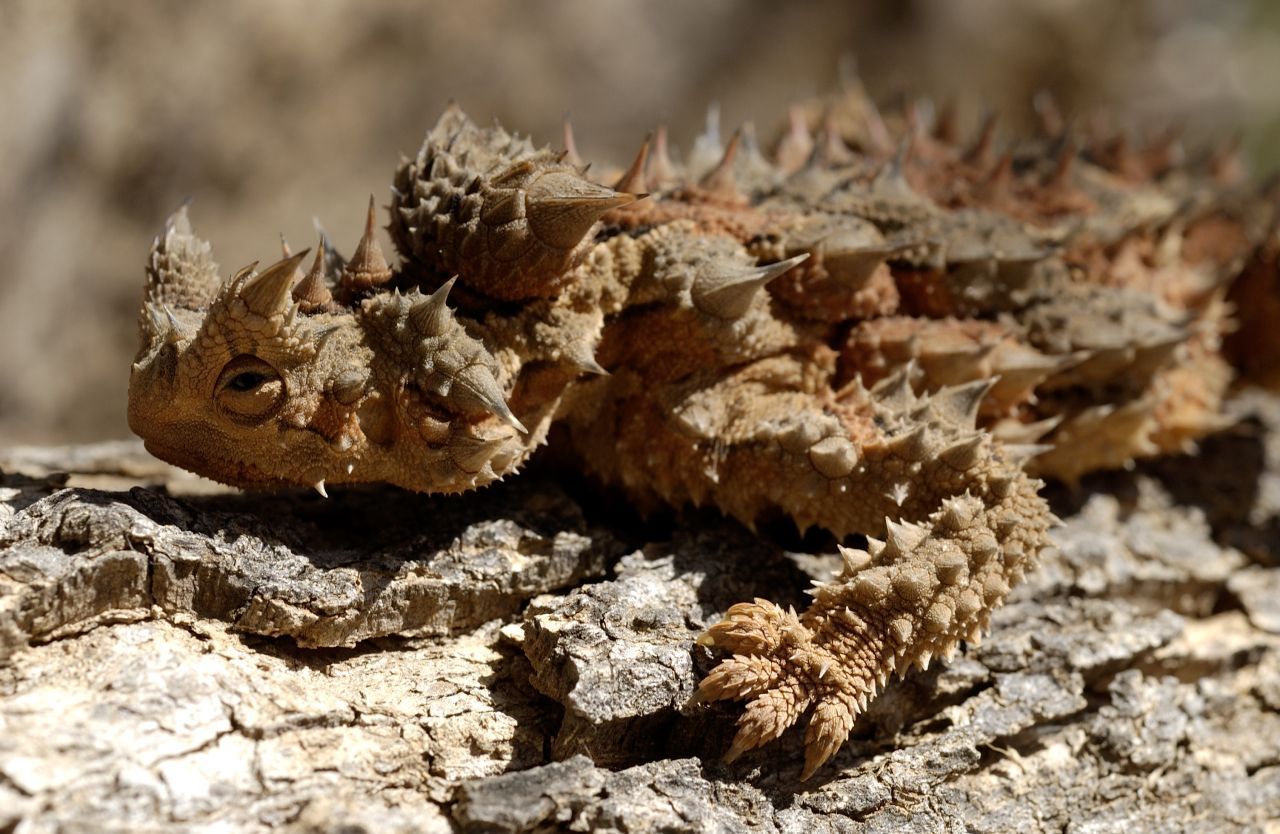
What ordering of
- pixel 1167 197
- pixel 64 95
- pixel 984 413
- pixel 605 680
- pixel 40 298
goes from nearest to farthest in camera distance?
pixel 605 680
pixel 984 413
pixel 1167 197
pixel 64 95
pixel 40 298

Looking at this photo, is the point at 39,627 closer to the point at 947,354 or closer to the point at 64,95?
the point at 947,354

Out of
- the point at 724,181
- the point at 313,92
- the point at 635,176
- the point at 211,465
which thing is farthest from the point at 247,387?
the point at 313,92

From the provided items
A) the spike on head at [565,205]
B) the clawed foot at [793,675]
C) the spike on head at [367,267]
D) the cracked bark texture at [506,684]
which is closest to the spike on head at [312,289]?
the spike on head at [367,267]

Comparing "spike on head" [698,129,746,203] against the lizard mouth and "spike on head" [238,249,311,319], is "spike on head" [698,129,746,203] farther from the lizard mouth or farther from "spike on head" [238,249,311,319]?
the lizard mouth

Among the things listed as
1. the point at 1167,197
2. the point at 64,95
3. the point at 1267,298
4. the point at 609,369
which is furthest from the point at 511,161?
the point at 64,95

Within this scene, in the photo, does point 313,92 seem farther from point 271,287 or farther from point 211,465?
point 271,287

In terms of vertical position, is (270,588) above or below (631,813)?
above

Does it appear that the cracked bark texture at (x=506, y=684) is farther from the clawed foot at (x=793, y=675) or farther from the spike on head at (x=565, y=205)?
the spike on head at (x=565, y=205)

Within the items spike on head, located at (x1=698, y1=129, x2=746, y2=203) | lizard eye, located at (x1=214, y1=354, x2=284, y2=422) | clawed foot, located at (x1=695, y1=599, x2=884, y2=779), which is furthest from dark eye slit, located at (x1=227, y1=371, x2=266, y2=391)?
spike on head, located at (x1=698, y1=129, x2=746, y2=203)
